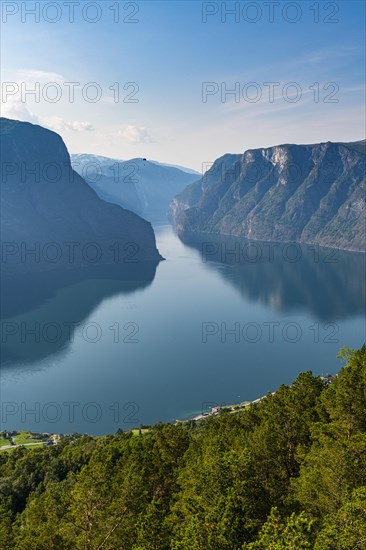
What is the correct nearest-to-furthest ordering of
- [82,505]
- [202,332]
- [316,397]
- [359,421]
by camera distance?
1. [82,505]
2. [359,421]
3. [316,397]
4. [202,332]

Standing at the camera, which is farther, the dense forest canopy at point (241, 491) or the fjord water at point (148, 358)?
the fjord water at point (148, 358)

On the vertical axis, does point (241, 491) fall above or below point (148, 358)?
above

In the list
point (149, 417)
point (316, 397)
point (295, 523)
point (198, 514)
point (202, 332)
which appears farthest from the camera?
point (202, 332)

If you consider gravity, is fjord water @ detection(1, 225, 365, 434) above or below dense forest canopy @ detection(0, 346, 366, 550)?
below

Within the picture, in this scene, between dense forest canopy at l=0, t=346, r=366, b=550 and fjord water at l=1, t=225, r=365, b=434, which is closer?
dense forest canopy at l=0, t=346, r=366, b=550

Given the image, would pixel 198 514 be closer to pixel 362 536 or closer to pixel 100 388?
pixel 362 536

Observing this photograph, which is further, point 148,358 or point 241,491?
point 148,358

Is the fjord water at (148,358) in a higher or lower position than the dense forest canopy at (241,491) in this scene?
lower

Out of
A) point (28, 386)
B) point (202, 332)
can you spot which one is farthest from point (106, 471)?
point (202, 332)
